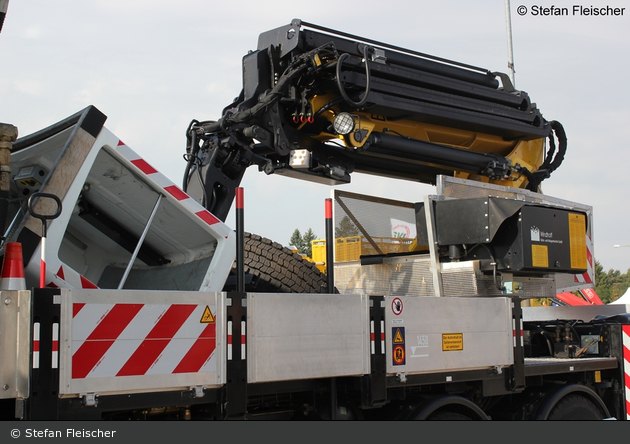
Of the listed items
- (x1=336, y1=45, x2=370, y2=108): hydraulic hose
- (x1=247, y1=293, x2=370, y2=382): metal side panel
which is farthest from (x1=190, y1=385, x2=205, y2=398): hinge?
Answer: (x1=336, y1=45, x2=370, y2=108): hydraulic hose

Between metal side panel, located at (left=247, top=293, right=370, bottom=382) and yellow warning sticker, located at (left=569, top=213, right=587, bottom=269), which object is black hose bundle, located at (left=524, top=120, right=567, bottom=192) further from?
metal side panel, located at (left=247, top=293, right=370, bottom=382)

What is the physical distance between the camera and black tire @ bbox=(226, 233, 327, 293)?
6.25 meters

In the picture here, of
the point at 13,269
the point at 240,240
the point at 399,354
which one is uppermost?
the point at 240,240

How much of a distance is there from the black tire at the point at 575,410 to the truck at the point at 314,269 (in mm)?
25

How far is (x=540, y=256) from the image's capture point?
6.38 metres

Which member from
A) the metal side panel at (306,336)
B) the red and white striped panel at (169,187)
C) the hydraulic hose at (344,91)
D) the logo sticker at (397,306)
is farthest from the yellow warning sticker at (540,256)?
the red and white striped panel at (169,187)

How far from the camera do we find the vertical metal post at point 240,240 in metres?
4.30

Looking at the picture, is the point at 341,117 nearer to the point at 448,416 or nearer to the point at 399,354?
the point at 399,354

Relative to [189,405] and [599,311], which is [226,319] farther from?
[599,311]

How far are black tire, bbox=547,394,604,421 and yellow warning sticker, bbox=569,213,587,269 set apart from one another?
1.22m

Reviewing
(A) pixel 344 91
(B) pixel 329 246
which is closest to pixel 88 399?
(B) pixel 329 246

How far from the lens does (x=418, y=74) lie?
7.27 meters

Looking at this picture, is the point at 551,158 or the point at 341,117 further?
the point at 551,158

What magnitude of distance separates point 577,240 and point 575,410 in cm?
155
